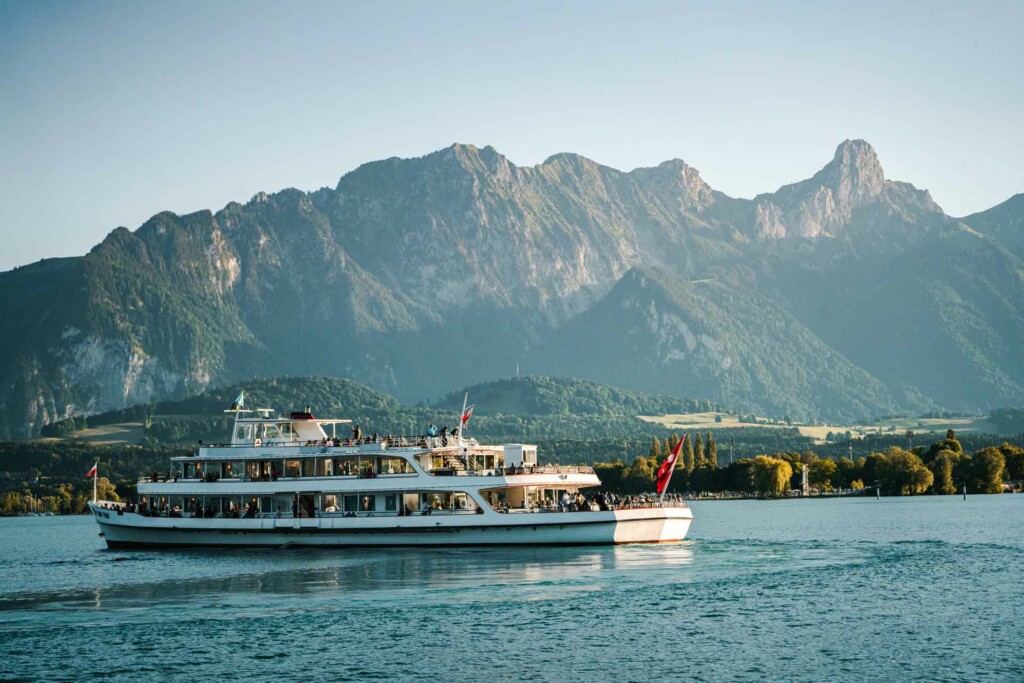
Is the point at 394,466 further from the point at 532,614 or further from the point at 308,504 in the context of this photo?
the point at 532,614

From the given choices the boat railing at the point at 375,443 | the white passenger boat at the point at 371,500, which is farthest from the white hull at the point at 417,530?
the boat railing at the point at 375,443

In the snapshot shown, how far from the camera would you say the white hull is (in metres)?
113

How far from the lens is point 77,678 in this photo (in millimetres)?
63750

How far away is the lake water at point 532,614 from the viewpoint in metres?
64.8

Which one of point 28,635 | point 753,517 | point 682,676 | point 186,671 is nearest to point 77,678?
point 186,671

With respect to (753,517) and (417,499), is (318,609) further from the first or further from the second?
(753,517)

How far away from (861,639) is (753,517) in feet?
393

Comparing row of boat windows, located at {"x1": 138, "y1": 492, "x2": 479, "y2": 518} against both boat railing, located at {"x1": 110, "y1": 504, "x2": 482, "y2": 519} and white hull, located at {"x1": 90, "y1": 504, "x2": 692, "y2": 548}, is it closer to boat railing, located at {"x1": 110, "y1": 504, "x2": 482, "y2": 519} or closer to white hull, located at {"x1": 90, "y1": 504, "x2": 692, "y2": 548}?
boat railing, located at {"x1": 110, "y1": 504, "x2": 482, "y2": 519}

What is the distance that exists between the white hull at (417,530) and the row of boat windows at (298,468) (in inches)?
170

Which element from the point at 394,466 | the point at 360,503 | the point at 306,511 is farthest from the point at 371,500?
the point at 306,511

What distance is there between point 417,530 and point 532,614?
3941 cm

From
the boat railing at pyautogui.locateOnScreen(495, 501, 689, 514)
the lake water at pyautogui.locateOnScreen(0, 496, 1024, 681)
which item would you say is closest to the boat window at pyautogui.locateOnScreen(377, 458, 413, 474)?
the lake water at pyautogui.locateOnScreen(0, 496, 1024, 681)

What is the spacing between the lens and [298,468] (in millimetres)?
122875

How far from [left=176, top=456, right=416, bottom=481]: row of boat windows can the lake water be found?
7767 millimetres
